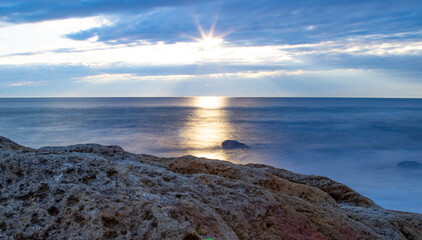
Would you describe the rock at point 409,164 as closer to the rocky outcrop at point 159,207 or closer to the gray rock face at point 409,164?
the gray rock face at point 409,164

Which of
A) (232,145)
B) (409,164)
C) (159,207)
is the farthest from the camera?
(232,145)

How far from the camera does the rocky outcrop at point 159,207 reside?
7.07ft

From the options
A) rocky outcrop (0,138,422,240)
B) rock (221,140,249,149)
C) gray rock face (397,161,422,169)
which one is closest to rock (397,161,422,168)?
gray rock face (397,161,422,169)

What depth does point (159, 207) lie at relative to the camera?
2277mm

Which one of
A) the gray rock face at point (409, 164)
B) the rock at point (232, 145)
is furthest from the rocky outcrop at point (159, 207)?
the rock at point (232, 145)

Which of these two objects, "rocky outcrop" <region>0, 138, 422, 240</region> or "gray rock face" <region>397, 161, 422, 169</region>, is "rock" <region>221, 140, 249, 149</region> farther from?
"rocky outcrop" <region>0, 138, 422, 240</region>

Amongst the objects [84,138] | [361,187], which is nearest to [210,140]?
[84,138]

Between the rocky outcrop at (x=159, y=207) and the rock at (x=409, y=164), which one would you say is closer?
the rocky outcrop at (x=159, y=207)

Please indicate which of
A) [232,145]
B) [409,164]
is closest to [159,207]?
[409,164]

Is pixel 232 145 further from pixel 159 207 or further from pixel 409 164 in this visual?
pixel 159 207

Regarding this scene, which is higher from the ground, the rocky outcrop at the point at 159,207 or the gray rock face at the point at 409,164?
the rocky outcrop at the point at 159,207

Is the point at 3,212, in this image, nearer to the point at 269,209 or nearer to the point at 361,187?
the point at 269,209

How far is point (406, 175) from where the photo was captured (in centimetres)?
1366

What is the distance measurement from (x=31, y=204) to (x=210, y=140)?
64.8 feet
